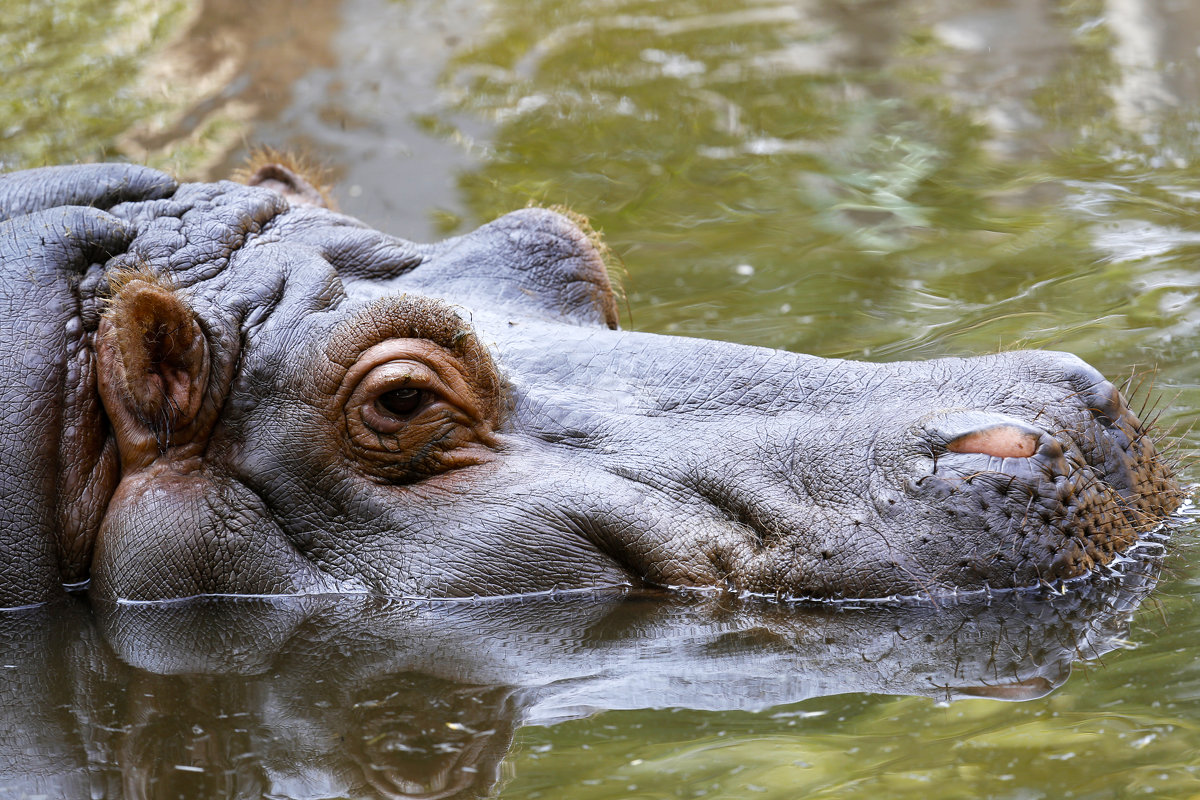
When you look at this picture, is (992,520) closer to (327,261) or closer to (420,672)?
(420,672)

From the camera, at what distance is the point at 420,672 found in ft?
13.5

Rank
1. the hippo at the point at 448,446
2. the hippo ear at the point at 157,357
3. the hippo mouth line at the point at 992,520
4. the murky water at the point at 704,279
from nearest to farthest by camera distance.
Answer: the murky water at the point at 704,279 < the hippo mouth line at the point at 992,520 < the hippo at the point at 448,446 < the hippo ear at the point at 157,357

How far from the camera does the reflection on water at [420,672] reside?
356cm

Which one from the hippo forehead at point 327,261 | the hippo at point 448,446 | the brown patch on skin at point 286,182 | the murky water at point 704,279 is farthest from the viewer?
the brown patch on skin at point 286,182

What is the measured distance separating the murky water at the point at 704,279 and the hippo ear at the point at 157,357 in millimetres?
646

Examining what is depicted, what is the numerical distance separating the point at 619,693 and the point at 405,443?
1.15 m

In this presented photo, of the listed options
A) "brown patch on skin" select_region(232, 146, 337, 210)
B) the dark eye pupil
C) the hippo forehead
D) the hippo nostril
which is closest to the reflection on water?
the hippo nostril

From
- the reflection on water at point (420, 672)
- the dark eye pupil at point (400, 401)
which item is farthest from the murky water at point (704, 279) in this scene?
the dark eye pupil at point (400, 401)

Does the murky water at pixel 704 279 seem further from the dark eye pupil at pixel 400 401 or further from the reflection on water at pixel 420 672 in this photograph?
the dark eye pupil at pixel 400 401

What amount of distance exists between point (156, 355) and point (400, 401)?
2.50 feet

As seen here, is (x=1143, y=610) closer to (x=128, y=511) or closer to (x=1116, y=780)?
(x=1116, y=780)

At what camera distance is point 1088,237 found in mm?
8086

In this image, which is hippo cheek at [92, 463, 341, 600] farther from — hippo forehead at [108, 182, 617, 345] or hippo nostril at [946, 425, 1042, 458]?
hippo nostril at [946, 425, 1042, 458]

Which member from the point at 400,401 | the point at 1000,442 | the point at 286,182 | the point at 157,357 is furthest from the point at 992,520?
the point at 286,182
